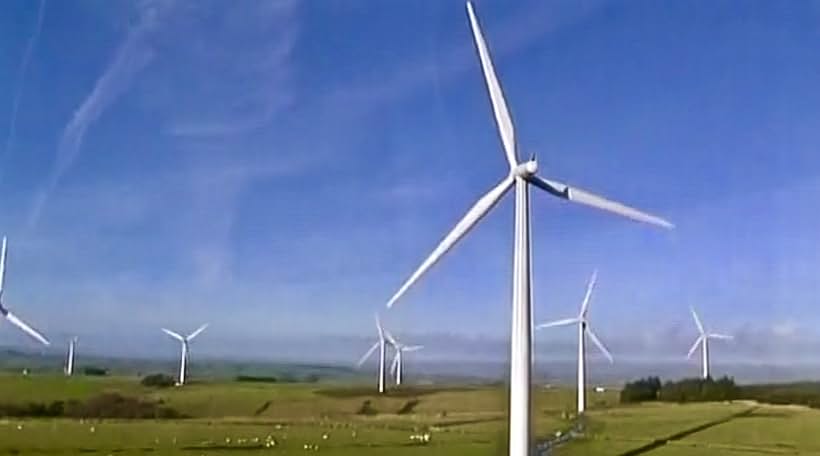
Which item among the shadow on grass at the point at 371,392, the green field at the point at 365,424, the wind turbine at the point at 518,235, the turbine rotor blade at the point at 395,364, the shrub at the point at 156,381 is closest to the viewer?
the wind turbine at the point at 518,235

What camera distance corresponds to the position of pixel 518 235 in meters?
12.7

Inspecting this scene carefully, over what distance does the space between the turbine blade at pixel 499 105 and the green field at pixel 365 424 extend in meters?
6.62

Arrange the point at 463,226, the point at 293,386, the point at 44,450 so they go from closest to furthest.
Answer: the point at 463,226 < the point at 44,450 < the point at 293,386

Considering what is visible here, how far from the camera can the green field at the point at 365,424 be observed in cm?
1959

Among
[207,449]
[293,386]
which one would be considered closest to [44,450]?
[207,449]

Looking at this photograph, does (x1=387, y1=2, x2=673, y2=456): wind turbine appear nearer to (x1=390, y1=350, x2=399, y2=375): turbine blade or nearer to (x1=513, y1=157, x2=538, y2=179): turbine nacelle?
(x1=513, y1=157, x2=538, y2=179): turbine nacelle

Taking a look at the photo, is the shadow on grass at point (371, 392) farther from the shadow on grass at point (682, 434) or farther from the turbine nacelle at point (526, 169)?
the turbine nacelle at point (526, 169)

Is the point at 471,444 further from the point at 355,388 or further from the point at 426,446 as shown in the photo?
the point at 355,388

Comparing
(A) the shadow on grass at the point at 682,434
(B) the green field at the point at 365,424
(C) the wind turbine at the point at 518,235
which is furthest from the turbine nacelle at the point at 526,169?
(A) the shadow on grass at the point at 682,434

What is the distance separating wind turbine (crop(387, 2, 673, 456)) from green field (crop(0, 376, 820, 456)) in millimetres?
6565

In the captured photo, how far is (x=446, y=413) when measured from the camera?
2027 centimetres

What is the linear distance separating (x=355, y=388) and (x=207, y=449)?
296cm

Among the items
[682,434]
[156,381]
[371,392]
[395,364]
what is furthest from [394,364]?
[682,434]

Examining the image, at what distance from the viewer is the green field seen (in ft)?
64.3
